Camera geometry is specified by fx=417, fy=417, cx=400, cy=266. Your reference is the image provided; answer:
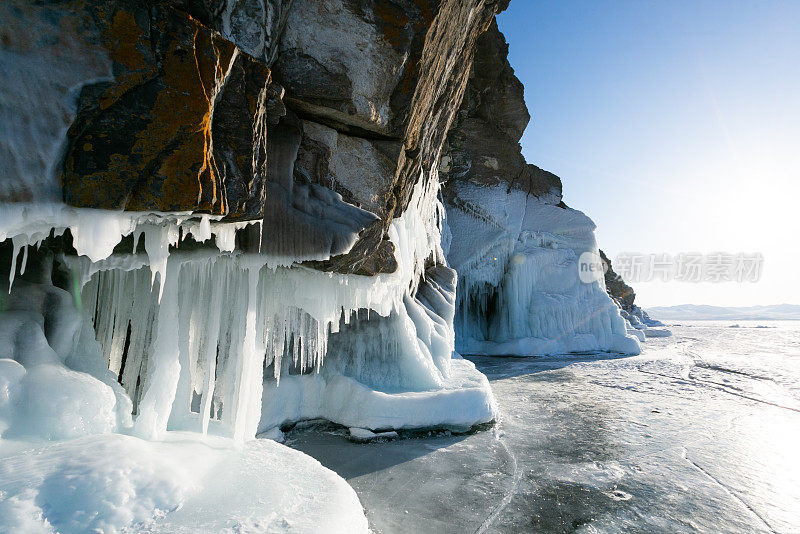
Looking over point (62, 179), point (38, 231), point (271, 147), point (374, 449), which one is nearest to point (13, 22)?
point (62, 179)

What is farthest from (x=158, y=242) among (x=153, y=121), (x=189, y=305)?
(x=189, y=305)

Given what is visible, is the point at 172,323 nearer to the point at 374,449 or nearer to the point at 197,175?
the point at 197,175

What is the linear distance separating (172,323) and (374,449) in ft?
9.68

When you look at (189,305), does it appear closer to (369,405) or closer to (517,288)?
(369,405)

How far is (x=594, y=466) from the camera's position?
473 cm

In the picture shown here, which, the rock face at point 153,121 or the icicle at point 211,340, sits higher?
the rock face at point 153,121

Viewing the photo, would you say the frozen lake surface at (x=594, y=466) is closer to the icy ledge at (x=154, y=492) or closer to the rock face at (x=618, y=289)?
the icy ledge at (x=154, y=492)

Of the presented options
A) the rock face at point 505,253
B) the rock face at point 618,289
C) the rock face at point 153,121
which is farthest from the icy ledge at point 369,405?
the rock face at point 618,289

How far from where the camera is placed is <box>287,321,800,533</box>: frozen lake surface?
3.60 m

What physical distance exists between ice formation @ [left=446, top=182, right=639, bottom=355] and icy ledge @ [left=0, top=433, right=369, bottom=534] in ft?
44.5

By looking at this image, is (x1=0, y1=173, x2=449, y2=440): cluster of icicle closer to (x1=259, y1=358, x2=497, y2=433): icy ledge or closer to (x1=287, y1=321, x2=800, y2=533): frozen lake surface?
(x1=259, y1=358, x2=497, y2=433): icy ledge

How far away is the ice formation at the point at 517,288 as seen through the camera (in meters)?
16.4

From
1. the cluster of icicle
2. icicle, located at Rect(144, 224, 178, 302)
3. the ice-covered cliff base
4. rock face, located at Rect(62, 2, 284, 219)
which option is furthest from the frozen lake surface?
rock face, located at Rect(62, 2, 284, 219)

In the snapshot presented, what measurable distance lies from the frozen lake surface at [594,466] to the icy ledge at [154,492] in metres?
1.00
